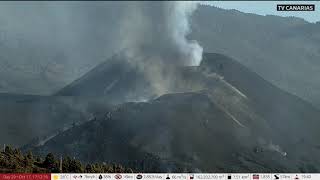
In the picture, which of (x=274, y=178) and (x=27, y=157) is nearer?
(x=274, y=178)

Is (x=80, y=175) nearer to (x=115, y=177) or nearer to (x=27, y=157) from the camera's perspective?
(x=115, y=177)

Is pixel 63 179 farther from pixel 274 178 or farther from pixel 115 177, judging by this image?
pixel 274 178

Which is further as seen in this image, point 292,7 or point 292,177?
point 292,7

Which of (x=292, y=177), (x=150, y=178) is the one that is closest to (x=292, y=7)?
(x=292, y=177)

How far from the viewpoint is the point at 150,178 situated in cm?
9662

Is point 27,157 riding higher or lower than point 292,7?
lower

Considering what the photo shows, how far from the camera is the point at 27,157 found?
129m

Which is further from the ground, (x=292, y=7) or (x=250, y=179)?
(x=292, y=7)

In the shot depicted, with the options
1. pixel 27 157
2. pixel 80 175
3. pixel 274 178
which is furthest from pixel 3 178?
pixel 274 178

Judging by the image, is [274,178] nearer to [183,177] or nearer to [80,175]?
[183,177]

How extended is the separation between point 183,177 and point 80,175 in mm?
15852

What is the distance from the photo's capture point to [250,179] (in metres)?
98.8

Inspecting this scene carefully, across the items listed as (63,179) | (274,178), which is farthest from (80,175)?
(274,178)

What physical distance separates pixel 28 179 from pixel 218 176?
96.1ft
